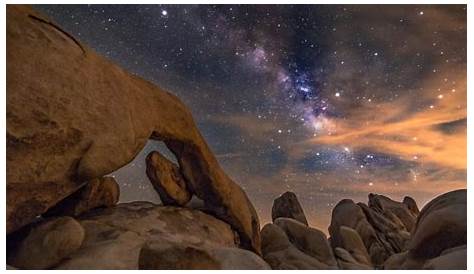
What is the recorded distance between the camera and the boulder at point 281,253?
25.6 ft

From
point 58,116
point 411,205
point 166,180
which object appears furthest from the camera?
point 411,205

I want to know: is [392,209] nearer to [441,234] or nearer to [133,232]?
[441,234]

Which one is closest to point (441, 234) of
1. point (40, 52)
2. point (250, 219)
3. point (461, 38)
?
point (461, 38)

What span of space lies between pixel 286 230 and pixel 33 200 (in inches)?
259

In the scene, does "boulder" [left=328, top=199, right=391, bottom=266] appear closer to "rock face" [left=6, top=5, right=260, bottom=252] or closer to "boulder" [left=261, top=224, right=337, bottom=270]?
"boulder" [left=261, top=224, right=337, bottom=270]

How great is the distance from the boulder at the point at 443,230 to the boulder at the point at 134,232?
3.33 metres

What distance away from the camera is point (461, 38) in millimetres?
5762

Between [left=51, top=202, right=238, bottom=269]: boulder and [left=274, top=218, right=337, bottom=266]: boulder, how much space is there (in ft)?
7.01

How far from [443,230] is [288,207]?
927 cm

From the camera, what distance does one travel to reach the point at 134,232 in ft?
19.4

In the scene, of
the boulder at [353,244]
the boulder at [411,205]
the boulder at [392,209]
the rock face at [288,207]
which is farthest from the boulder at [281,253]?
the boulder at [411,205]

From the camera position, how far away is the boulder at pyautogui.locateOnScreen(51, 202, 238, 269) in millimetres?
4836

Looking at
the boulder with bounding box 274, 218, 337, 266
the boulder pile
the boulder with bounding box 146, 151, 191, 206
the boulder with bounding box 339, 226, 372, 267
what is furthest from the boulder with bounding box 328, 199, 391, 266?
the boulder with bounding box 146, 151, 191, 206

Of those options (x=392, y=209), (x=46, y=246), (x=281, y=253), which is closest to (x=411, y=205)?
(x=392, y=209)
